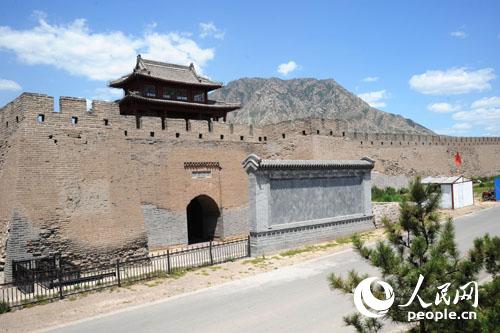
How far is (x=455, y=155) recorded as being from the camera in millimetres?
37031

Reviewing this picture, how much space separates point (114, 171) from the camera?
1477 centimetres

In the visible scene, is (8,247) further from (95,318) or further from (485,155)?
(485,155)

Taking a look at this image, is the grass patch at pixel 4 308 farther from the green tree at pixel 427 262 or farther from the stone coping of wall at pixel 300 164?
the green tree at pixel 427 262

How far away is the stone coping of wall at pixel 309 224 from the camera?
14397 mm

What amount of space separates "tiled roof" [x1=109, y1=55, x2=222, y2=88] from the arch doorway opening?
6.66 meters

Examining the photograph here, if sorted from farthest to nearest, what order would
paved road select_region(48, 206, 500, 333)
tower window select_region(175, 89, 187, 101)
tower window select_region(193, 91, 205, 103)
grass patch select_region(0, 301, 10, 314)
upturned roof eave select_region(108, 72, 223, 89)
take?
Answer: tower window select_region(193, 91, 205, 103) → tower window select_region(175, 89, 187, 101) → upturned roof eave select_region(108, 72, 223, 89) → grass patch select_region(0, 301, 10, 314) → paved road select_region(48, 206, 500, 333)

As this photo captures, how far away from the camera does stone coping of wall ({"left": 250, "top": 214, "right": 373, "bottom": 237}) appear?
14.4m

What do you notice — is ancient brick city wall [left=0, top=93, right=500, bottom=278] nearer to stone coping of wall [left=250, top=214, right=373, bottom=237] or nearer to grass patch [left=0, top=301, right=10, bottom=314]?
grass patch [left=0, top=301, right=10, bottom=314]

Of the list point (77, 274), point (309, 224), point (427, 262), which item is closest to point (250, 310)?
point (427, 262)

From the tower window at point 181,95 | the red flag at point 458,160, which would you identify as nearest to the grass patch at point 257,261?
the tower window at point 181,95

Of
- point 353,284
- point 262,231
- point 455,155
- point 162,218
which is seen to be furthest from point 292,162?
point 455,155

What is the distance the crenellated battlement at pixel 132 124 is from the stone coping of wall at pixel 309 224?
15.3 feet

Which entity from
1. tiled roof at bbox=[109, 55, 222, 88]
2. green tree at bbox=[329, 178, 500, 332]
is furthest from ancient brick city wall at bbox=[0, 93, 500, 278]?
green tree at bbox=[329, 178, 500, 332]

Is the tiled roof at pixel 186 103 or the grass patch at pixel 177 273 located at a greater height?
the tiled roof at pixel 186 103
